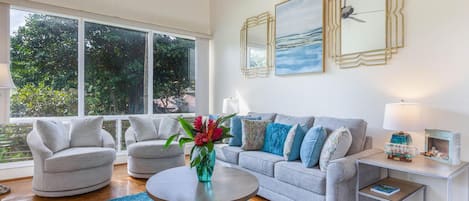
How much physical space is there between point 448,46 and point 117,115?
4379mm

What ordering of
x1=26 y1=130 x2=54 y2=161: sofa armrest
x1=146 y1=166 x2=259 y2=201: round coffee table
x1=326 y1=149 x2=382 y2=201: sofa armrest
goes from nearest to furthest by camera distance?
1. x1=146 y1=166 x2=259 y2=201: round coffee table
2. x1=326 y1=149 x2=382 y2=201: sofa armrest
3. x1=26 y1=130 x2=54 y2=161: sofa armrest

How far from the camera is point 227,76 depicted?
16.0 feet

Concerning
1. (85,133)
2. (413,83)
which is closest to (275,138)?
(413,83)

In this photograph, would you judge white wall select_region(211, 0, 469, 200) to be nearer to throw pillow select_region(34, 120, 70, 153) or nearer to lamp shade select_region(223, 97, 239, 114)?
lamp shade select_region(223, 97, 239, 114)

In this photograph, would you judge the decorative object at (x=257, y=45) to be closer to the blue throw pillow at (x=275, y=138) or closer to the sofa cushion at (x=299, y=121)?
the sofa cushion at (x=299, y=121)

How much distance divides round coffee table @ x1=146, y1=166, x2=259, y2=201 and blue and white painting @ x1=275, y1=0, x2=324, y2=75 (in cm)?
183

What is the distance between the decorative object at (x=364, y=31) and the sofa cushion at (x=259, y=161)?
1.36m

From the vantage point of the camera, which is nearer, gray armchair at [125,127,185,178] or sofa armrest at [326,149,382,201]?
sofa armrest at [326,149,382,201]

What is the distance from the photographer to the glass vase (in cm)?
200

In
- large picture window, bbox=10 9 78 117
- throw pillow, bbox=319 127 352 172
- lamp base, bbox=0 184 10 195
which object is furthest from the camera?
large picture window, bbox=10 9 78 117

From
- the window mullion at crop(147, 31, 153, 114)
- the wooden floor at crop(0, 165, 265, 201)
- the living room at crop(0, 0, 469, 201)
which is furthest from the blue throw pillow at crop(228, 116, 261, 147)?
the window mullion at crop(147, 31, 153, 114)

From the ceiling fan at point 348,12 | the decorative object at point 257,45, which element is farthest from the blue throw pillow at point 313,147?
the decorative object at point 257,45

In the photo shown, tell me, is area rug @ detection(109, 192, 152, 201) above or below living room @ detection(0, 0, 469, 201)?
below

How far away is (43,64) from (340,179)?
4089 mm
